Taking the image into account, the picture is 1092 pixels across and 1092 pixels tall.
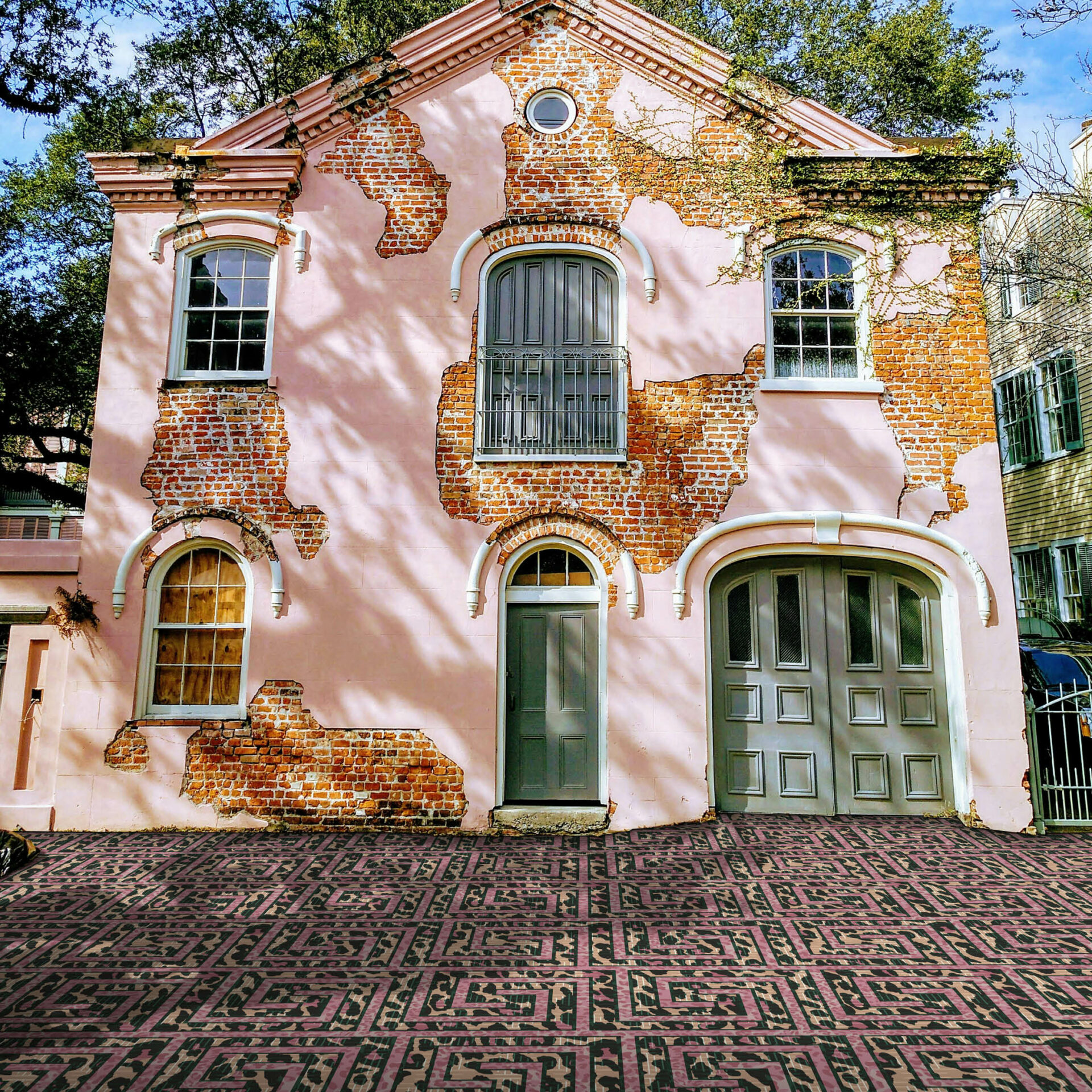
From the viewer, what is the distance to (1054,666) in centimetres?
899

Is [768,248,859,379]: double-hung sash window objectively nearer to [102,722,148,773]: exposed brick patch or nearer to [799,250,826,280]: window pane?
[799,250,826,280]: window pane

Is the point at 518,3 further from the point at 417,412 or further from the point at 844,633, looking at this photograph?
the point at 844,633

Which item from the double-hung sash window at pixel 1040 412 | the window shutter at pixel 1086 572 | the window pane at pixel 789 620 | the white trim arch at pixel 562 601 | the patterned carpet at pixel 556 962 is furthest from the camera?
the double-hung sash window at pixel 1040 412

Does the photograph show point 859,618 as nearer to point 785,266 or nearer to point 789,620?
point 789,620

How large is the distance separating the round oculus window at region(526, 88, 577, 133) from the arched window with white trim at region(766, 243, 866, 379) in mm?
2858

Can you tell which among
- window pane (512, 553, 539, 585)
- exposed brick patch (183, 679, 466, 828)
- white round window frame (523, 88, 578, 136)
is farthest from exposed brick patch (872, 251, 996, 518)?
exposed brick patch (183, 679, 466, 828)

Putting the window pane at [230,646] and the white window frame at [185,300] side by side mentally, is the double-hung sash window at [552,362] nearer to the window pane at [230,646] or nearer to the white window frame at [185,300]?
the white window frame at [185,300]

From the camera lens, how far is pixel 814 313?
914 centimetres

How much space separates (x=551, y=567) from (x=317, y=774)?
325cm

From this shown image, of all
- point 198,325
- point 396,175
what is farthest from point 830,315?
point 198,325

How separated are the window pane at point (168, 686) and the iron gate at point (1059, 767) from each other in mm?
8907

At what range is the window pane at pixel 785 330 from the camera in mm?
9148

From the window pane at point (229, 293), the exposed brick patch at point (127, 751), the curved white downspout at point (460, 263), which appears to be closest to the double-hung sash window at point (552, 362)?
the curved white downspout at point (460, 263)

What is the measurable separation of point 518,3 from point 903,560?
7.67m
